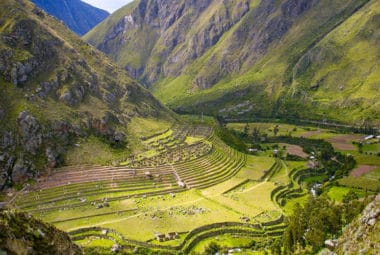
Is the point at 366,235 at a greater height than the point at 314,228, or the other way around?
the point at 366,235

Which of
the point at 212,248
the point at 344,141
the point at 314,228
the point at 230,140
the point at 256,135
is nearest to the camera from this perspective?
the point at 314,228

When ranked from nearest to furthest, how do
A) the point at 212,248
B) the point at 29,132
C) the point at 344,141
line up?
1. the point at 212,248
2. the point at 29,132
3. the point at 344,141

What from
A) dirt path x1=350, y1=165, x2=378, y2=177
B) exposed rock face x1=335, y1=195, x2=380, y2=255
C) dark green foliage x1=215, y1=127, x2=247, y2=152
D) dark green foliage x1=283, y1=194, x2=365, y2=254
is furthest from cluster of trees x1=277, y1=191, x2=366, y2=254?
dark green foliage x1=215, y1=127, x2=247, y2=152

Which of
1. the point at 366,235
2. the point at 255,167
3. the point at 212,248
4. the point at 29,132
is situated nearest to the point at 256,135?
the point at 255,167

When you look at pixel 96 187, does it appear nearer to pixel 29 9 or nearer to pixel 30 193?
pixel 30 193

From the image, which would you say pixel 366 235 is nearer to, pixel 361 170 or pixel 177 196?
pixel 177 196

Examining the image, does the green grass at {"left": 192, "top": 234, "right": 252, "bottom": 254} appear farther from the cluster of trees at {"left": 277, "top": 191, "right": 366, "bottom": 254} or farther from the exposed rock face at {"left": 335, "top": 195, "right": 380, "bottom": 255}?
the exposed rock face at {"left": 335, "top": 195, "right": 380, "bottom": 255}

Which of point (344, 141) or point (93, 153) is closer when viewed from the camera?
point (93, 153)
